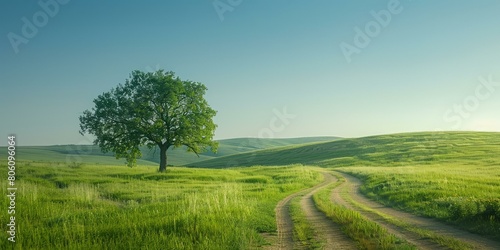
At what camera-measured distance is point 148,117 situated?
50.1 m

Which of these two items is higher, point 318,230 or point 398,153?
point 398,153

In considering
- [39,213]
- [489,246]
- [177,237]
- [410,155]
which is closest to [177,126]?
[39,213]

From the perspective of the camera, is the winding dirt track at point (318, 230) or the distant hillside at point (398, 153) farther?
the distant hillside at point (398, 153)

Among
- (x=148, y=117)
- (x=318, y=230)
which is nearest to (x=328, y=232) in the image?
(x=318, y=230)

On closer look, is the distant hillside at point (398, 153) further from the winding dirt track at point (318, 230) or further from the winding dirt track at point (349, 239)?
the winding dirt track at point (318, 230)

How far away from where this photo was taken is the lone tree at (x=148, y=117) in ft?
163

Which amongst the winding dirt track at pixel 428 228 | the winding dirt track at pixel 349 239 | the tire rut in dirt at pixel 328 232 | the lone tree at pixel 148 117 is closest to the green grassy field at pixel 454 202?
the winding dirt track at pixel 428 228

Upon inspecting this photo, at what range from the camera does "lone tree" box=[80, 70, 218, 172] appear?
4972cm

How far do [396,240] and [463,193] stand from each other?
1611 centimetres

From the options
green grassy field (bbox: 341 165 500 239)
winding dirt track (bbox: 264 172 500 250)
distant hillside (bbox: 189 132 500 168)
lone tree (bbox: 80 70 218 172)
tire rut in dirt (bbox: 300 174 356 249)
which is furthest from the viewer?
distant hillside (bbox: 189 132 500 168)

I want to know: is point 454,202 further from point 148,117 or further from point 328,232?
point 148,117

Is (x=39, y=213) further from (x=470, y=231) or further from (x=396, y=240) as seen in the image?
(x=470, y=231)

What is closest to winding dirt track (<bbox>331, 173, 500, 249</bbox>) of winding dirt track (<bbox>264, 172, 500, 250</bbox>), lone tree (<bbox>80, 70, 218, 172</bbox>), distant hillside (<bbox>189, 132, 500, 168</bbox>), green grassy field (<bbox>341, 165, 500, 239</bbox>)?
winding dirt track (<bbox>264, 172, 500, 250</bbox>)

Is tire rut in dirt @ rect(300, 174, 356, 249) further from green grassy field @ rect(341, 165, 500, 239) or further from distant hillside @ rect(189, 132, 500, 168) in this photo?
distant hillside @ rect(189, 132, 500, 168)
